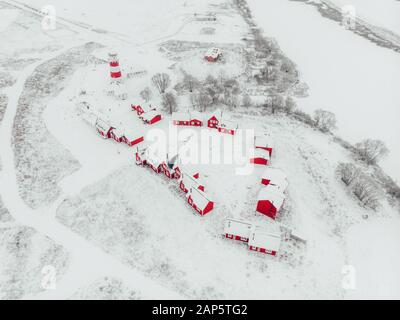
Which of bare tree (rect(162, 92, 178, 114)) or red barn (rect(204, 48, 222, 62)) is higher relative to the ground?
red barn (rect(204, 48, 222, 62))

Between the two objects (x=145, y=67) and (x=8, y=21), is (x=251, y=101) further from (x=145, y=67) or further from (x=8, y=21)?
(x=8, y=21)

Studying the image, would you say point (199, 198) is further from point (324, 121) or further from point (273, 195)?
point (324, 121)

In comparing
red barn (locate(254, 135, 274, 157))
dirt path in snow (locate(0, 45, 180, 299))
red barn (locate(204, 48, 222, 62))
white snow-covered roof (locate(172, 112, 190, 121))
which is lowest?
dirt path in snow (locate(0, 45, 180, 299))

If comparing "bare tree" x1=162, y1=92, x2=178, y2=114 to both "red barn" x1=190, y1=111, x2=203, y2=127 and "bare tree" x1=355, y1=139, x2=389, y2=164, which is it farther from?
"bare tree" x1=355, y1=139, x2=389, y2=164

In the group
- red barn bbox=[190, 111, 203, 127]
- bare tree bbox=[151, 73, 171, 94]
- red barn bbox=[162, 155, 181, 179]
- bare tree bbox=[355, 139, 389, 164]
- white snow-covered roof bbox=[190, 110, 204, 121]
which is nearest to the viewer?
red barn bbox=[162, 155, 181, 179]

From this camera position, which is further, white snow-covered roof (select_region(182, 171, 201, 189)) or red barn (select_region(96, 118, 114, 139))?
red barn (select_region(96, 118, 114, 139))

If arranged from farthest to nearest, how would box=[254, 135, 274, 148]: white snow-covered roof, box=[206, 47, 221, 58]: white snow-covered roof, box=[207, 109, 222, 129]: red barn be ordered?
box=[206, 47, 221, 58]: white snow-covered roof < box=[207, 109, 222, 129]: red barn < box=[254, 135, 274, 148]: white snow-covered roof

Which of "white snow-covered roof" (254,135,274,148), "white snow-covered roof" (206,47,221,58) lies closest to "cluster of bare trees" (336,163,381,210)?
"white snow-covered roof" (254,135,274,148)
